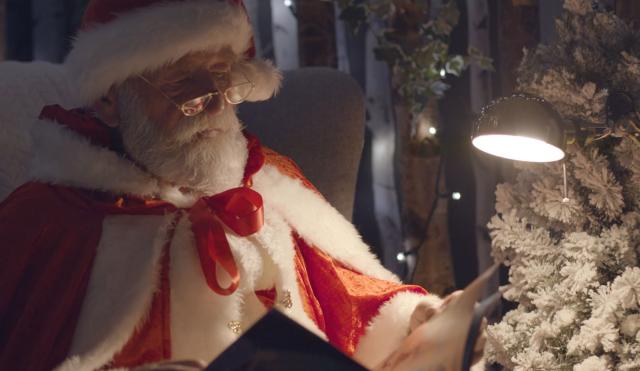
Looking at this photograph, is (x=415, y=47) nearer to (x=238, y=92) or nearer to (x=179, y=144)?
(x=238, y=92)

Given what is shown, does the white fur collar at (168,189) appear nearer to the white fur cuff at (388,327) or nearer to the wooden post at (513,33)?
the white fur cuff at (388,327)

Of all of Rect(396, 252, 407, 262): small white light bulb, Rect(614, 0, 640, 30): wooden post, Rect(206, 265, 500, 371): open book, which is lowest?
Rect(396, 252, 407, 262): small white light bulb

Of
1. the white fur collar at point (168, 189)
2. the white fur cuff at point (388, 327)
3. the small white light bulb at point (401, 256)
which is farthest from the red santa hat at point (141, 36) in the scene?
the small white light bulb at point (401, 256)

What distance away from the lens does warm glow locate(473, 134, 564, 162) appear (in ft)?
4.99

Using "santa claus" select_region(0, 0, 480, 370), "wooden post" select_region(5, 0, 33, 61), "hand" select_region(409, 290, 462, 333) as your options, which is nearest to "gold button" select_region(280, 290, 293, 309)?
"santa claus" select_region(0, 0, 480, 370)

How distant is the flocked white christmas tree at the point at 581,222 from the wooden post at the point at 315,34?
3.15 ft

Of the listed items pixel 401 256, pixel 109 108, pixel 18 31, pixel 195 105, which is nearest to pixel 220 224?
pixel 195 105

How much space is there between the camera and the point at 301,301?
5.56 ft

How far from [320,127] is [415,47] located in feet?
1.74

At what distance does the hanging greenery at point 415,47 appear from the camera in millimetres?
2332

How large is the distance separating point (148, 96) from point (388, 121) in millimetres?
1218

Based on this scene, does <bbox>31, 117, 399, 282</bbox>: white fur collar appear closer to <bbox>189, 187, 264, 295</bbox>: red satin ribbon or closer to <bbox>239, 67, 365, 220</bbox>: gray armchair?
<bbox>189, 187, 264, 295</bbox>: red satin ribbon

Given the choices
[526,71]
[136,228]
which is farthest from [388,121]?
[136,228]

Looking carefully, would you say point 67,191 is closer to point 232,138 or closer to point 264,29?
point 232,138
